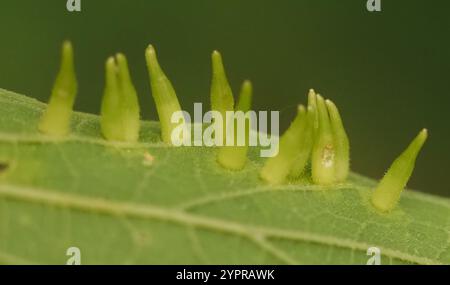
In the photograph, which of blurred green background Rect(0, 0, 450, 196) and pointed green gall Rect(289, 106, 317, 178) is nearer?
pointed green gall Rect(289, 106, 317, 178)

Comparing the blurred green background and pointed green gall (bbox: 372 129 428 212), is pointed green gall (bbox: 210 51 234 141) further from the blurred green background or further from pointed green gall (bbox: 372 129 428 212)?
the blurred green background

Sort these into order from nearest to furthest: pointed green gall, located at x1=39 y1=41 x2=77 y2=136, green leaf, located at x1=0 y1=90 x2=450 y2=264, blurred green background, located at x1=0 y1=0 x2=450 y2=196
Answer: green leaf, located at x1=0 y1=90 x2=450 y2=264
pointed green gall, located at x1=39 y1=41 x2=77 y2=136
blurred green background, located at x1=0 y1=0 x2=450 y2=196

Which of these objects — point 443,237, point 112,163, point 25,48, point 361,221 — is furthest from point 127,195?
point 25,48

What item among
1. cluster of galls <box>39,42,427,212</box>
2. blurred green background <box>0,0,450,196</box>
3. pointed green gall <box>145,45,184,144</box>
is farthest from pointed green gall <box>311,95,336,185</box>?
blurred green background <box>0,0,450,196</box>

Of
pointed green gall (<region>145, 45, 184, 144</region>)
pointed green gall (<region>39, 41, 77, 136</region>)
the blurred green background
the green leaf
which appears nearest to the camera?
the green leaf

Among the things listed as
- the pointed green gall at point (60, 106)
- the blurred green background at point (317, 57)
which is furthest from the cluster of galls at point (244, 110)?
the blurred green background at point (317, 57)

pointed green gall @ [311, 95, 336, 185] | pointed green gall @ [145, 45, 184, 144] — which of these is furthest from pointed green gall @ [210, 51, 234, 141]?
pointed green gall @ [311, 95, 336, 185]

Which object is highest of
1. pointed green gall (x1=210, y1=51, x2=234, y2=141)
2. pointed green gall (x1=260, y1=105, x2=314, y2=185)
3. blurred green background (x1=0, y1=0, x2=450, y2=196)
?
blurred green background (x1=0, y1=0, x2=450, y2=196)

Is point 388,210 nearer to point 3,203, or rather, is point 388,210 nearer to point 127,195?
point 127,195

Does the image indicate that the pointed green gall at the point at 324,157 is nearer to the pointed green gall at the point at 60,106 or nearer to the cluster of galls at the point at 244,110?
the cluster of galls at the point at 244,110

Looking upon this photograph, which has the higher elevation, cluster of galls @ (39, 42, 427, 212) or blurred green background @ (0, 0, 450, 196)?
blurred green background @ (0, 0, 450, 196)
